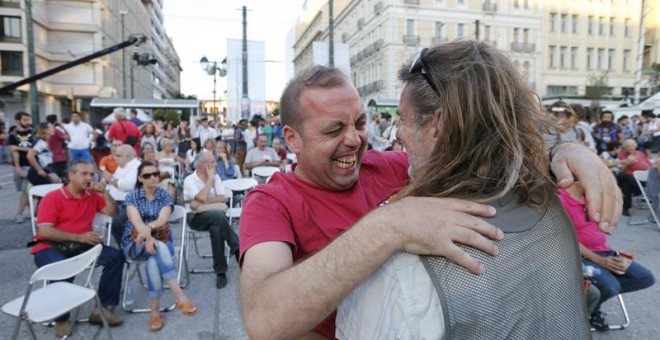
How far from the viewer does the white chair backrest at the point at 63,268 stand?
3017mm

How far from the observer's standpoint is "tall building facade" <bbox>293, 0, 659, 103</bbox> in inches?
1610

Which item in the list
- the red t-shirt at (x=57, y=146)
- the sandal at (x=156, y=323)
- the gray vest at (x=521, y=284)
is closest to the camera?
the gray vest at (x=521, y=284)

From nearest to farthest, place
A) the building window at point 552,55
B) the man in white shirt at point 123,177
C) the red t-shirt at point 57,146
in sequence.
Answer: the man in white shirt at point 123,177
the red t-shirt at point 57,146
the building window at point 552,55

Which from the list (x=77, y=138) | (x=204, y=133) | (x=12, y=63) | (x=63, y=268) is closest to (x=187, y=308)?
(x=63, y=268)

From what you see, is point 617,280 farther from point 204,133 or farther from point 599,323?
point 204,133

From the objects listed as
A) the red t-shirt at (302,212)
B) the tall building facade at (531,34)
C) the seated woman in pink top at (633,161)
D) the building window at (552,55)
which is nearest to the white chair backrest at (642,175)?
the seated woman in pink top at (633,161)

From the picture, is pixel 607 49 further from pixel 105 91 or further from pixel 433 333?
pixel 433 333

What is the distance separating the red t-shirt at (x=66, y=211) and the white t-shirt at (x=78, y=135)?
21.3 ft

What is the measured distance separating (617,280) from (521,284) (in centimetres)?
331

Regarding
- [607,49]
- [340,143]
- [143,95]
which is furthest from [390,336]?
[143,95]

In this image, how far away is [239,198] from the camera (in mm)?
7148

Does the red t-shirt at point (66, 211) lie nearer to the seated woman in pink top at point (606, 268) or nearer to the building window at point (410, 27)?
the seated woman in pink top at point (606, 268)

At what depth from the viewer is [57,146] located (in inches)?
349

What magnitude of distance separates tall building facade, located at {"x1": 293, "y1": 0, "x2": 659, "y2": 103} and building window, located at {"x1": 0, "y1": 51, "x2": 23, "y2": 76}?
27.5 m
